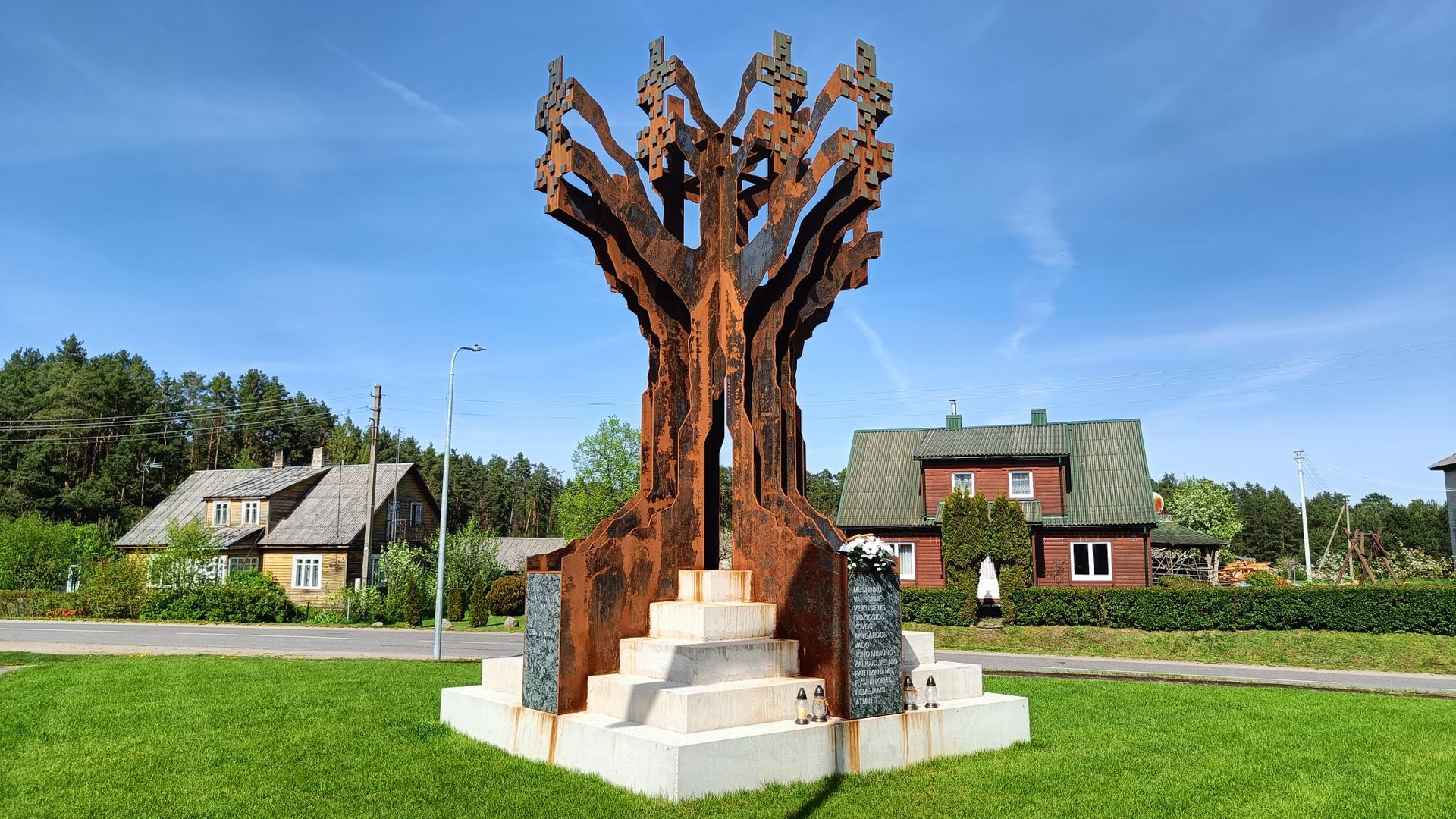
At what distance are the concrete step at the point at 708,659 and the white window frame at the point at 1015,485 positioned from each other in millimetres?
25300

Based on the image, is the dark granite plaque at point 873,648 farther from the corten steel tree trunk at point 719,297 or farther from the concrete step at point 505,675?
the concrete step at point 505,675

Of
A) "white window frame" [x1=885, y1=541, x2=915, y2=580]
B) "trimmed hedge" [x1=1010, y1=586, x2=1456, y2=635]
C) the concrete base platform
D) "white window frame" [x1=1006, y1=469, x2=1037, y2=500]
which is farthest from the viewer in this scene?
"white window frame" [x1=885, y1=541, x2=915, y2=580]

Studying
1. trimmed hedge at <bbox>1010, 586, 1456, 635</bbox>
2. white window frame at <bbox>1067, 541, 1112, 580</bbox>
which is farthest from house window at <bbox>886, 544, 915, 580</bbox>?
trimmed hedge at <bbox>1010, 586, 1456, 635</bbox>

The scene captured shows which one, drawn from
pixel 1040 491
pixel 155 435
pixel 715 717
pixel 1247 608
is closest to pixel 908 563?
pixel 1040 491

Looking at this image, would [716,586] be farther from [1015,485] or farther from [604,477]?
[604,477]

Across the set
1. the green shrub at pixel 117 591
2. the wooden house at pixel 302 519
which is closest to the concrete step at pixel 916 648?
the wooden house at pixel 302 519

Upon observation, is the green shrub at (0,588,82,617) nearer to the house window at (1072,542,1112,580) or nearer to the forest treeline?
the forest treeline

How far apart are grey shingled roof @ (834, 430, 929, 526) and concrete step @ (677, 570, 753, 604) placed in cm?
2376

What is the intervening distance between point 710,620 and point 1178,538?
3332 cm

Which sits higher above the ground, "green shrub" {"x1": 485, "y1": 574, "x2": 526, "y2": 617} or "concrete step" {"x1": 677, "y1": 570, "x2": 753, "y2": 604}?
"concrete step" {"x1": 677, "y1": 570, "x2": 753, "y2": 604}

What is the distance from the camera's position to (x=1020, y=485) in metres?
31.5

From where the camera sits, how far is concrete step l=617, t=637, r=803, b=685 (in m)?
7.24

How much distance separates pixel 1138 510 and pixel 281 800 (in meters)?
28.7

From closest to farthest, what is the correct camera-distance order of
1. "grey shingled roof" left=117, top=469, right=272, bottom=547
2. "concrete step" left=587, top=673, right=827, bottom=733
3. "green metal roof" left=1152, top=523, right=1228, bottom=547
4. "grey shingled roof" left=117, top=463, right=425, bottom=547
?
"concrete step" left=587, top=673, right=827, bottom=733
"green metal roof" left=1152, top=523, right=1228, bottom=547
"grey shingled roof" left=117, top=463, right=425, bottom=547
"grey shingled roof" left=117, top=469, right=272, bottom=547
